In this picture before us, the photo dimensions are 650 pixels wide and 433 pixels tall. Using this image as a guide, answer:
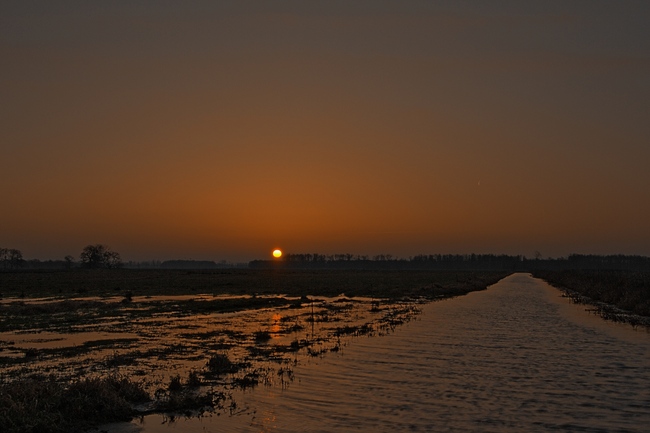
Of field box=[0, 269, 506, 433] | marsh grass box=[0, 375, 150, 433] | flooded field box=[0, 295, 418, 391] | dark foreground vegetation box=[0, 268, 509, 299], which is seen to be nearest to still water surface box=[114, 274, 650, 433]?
marsh grass box=[0, 375, 150, 433]

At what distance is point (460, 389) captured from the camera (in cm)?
1922

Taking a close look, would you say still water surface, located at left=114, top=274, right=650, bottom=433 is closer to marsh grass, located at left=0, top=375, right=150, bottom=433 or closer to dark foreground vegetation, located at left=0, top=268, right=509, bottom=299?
marsh grass, located at left=0, top=375, right=150, bottom=433

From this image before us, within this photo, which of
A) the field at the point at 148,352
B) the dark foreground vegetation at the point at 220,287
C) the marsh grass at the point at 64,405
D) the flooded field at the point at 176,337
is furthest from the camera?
the dark foreground vegetation at the point at 220,287

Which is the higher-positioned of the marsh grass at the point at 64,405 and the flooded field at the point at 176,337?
the marsh grass at the point at 64,405

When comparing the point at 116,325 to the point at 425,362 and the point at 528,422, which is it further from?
the point at 528,422

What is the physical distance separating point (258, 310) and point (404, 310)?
537 inches

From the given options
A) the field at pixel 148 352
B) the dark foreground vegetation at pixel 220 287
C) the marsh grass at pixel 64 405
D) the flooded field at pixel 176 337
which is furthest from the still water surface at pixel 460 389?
the dark foreground vegetation at pixel 220 287

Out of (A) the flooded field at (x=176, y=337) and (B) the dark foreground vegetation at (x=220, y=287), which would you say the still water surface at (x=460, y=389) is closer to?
(A) the flooded field at (x=176, y=337)

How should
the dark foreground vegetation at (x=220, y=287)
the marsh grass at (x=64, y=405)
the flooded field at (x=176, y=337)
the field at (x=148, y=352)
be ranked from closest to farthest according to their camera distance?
1. the marsh grass at (x=64, y=405)
2. the field at (x=148, y=352)
3. the flooded field at (x=176, y=337)
4. the dark foreground vegetation at (x=220, y=287)

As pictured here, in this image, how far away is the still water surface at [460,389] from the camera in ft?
49.9

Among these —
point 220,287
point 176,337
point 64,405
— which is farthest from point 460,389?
point 220,287

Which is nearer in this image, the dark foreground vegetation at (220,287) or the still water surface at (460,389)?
the still water surface at (460,389)

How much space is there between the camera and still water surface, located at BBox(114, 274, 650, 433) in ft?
49.9

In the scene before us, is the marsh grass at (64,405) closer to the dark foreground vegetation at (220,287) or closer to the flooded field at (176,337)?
the flooded field at (176,337)
